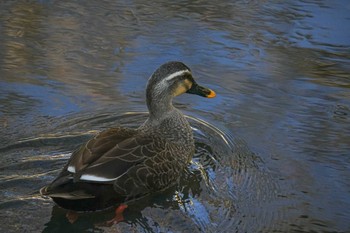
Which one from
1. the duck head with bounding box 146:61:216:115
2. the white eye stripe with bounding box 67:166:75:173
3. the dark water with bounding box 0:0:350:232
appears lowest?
the dark water with bounding box 0:0:350:232

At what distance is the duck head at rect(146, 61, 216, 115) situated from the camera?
6.70 metres

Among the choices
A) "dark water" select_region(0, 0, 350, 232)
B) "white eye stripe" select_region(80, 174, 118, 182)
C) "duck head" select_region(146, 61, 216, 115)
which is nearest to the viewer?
"white eye stripe" select_region(80, 174, 118, 182)

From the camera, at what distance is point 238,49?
876 cm

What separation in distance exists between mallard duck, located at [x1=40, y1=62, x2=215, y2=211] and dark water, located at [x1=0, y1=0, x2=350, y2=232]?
13 cm

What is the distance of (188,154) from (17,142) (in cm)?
146

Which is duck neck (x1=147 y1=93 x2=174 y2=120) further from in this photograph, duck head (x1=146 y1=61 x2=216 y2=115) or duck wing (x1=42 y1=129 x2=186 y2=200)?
duck wing (x1=42 y1=129 x2=186 y2=200)

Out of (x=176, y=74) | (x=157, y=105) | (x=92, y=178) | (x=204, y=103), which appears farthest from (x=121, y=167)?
(x=204, y=103)

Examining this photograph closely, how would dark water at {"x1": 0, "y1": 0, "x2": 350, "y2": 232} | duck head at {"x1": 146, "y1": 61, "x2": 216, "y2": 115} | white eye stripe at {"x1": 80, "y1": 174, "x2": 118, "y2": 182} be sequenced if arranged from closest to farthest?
white eye stripe at {"x1": 80, "y1": 174, "x2": 118, "y2": 182}
dark water at {"x1": 0, "y1": 0, "x2": 350, "y2": 232}
duck head at {"x1": 146, "y1": 61, "x2": 216, "y2": 115}

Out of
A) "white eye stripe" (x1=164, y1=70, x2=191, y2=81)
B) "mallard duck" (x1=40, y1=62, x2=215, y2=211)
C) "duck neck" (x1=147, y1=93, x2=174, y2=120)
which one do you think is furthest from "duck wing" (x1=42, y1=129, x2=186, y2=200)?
"white eye stripe" (x1=164, y1=70, x2=191, y2=81)

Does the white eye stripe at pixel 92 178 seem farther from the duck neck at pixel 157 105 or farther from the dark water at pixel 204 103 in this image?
the duck neck at pixel 157 105

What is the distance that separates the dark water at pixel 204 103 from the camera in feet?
19.2

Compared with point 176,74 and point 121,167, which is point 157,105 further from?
point 121,167

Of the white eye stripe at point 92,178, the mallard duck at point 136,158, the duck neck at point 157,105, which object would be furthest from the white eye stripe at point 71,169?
the duck neck at point 157,105

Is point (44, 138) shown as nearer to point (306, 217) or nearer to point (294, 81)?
point (306, 217)
